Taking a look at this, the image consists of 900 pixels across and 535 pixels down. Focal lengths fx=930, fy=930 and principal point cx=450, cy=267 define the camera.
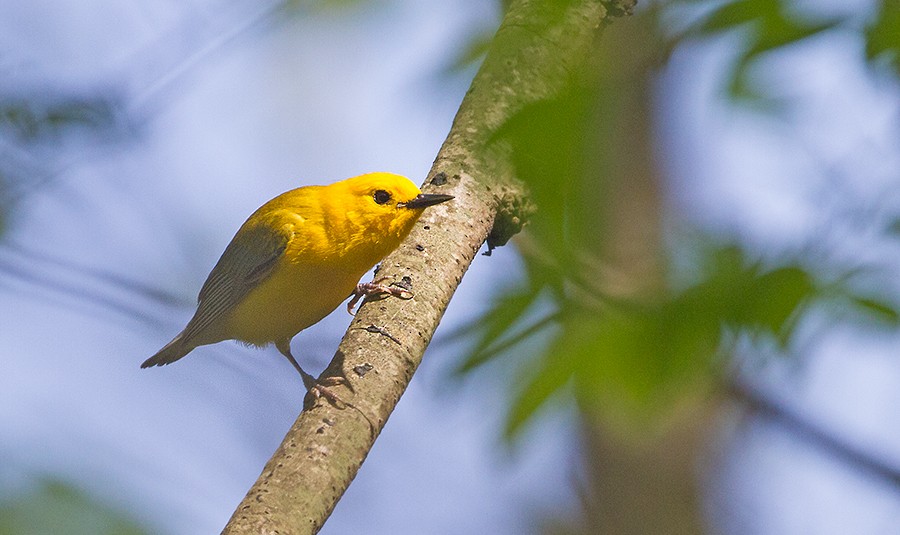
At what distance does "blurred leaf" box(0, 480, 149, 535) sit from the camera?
241 centimetres

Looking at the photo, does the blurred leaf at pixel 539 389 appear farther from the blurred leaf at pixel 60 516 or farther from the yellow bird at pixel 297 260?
the yellow bird at pixel 297 260

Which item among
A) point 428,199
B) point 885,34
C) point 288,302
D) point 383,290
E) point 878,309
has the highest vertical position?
point 288,302

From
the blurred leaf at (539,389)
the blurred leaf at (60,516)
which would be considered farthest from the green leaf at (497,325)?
the blurred leaf at (60,516)

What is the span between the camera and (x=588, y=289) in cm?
239

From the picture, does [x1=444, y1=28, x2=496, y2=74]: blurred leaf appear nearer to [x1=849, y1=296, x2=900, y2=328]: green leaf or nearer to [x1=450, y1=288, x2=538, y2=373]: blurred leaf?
[x1=450, y1=288, x2=538, y2=373]: blurred leaf

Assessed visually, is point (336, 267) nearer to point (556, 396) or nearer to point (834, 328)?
point (556, 396)

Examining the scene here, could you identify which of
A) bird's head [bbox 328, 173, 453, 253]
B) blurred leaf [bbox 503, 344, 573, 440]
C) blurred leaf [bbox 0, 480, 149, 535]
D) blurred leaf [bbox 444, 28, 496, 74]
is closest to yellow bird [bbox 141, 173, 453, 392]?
bird's head [bbox 328, 173, 453, 253]

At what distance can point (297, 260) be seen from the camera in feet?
18.8

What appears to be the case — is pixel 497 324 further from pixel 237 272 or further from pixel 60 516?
pixel 237 272

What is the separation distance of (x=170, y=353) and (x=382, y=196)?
6.97 feet

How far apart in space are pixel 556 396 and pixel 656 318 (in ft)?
1.48

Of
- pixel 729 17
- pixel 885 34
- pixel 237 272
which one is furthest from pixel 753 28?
pixel 237 272

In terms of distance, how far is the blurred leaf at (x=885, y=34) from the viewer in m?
2.15

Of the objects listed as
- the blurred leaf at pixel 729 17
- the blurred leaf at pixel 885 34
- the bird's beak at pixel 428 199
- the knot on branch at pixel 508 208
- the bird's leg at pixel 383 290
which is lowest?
the blurred leaf at pixel 885 34
